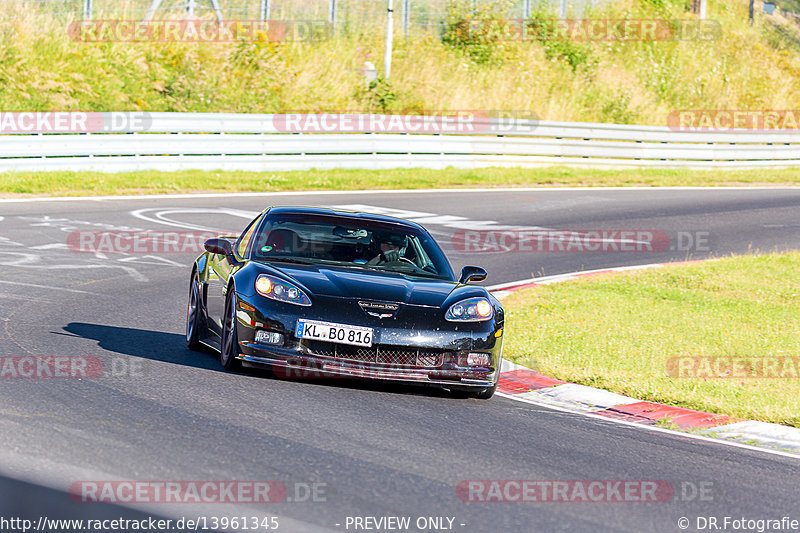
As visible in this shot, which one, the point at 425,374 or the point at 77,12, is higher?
the point at 77,12

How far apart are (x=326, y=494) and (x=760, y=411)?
4252mm

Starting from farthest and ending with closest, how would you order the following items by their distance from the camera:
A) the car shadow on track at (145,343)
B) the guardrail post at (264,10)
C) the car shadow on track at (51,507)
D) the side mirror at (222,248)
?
the guardrail post at (264,10) → the side mirror at (222,248) → the car shadow on track at (145,343) → the car shadow on track at (51,507)

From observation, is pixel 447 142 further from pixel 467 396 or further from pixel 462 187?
pixel 467 396

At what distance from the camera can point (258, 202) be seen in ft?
71.4

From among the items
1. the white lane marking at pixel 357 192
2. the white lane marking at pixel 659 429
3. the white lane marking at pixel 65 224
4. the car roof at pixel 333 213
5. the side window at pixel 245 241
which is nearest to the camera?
the white lane marking at pixel 659 429

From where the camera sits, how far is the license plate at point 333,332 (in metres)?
7.88

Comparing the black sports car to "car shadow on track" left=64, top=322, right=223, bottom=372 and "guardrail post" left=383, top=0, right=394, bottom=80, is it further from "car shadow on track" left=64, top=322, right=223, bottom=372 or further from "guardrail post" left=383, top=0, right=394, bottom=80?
"guardrail post" left=383, top=0, right=394, bottom=80

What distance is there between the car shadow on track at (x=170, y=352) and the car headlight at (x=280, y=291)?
0.66 meters

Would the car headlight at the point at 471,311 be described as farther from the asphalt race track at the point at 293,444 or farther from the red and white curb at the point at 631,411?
the red and white curb at the point at 631,411

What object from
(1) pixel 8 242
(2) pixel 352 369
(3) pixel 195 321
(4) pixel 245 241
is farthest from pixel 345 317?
(1) pixel 8 242

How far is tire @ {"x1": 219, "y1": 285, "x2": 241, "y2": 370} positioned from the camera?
Answer: 27.0ft

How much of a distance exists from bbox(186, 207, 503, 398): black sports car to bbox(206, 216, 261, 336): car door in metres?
0.02

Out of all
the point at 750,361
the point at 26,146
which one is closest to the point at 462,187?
the point at 26,146

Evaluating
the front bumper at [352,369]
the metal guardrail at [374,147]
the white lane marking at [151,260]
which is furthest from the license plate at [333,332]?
the metal guardrail at [374,147]
